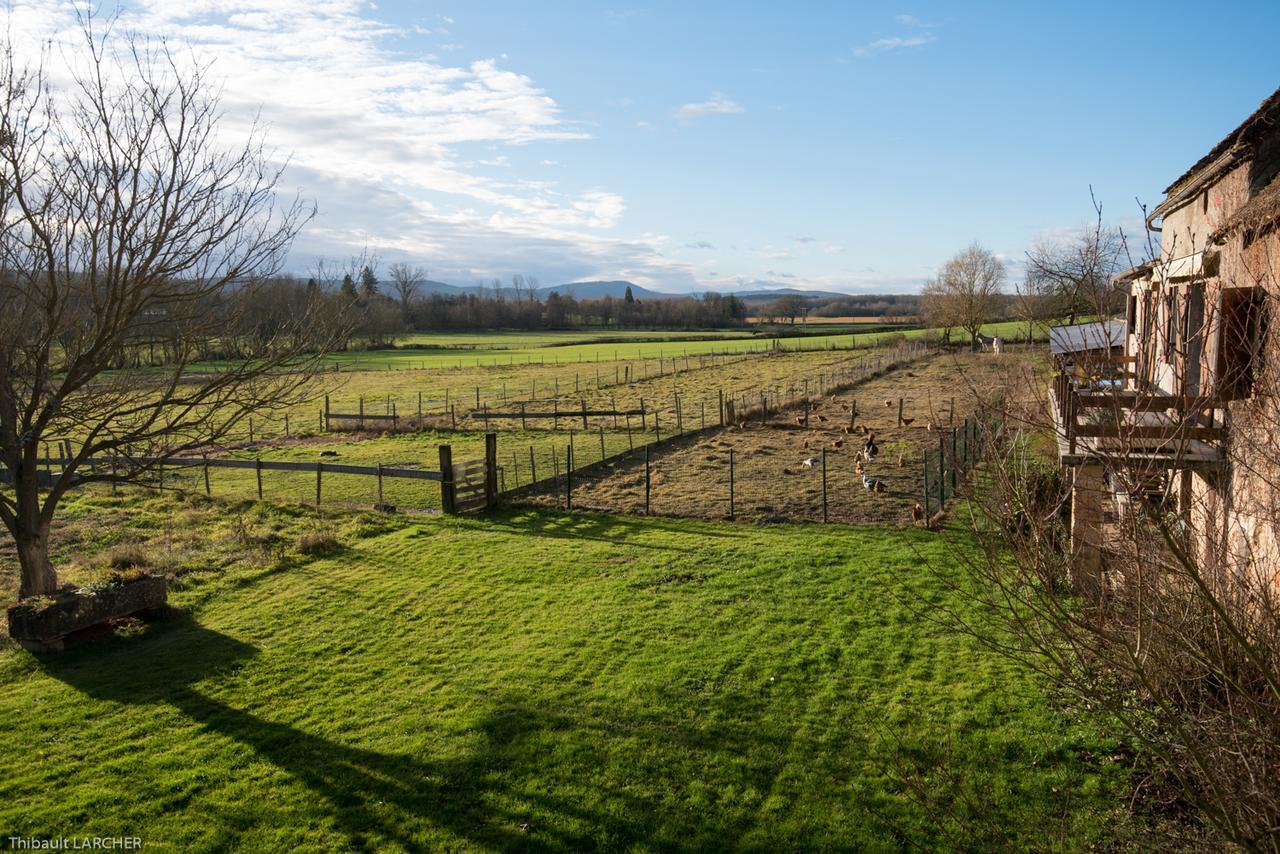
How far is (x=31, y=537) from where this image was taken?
12.1m

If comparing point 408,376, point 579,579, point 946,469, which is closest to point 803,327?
point 408,376

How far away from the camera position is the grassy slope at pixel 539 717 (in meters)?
7.84

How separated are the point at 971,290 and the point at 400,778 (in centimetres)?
7883

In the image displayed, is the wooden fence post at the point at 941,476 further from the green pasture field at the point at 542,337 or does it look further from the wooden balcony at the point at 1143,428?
the green pasture field at the point at 542,337

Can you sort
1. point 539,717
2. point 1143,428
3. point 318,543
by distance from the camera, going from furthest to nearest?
point 318,543 < point 539,717 < point 1143,428

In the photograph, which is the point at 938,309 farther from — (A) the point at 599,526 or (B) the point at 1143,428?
(B) the point at 1143,428

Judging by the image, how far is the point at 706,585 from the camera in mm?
14586

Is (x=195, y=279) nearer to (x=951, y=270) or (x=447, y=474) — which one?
(x=447, y=474)

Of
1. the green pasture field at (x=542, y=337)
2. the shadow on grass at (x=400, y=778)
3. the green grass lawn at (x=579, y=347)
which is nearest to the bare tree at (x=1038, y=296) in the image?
the shadow on grass at (x=400, y=778)

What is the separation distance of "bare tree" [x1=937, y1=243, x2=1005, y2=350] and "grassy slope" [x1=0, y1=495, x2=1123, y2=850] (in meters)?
63.5

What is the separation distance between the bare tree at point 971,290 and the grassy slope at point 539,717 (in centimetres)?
6345

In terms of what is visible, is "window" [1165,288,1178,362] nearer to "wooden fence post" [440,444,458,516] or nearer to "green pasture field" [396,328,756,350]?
"wooden fence post" [440,444,458,516]

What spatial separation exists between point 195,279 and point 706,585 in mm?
9726

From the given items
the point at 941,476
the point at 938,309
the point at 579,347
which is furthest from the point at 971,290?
the point at 941,476
